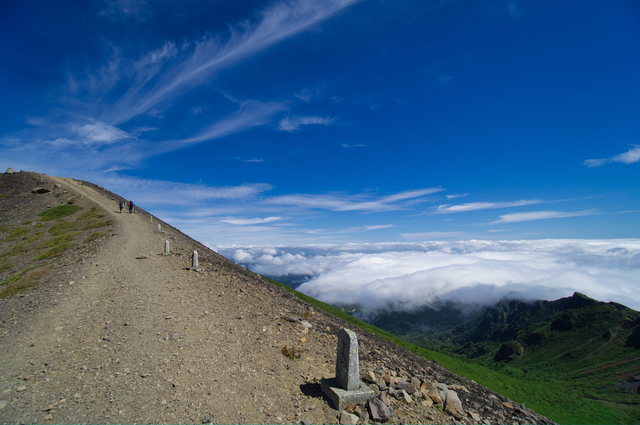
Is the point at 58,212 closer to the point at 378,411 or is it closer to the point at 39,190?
the point at 39,190

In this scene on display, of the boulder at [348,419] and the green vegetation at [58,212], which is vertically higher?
the green vegetation at [58,212]

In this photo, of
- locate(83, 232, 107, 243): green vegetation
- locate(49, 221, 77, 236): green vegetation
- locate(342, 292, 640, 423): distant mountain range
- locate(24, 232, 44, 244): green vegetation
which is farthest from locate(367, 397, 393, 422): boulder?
locate(342, 292, 640, 423): distant mountain range

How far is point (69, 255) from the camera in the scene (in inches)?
837

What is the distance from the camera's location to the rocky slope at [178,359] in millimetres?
6965

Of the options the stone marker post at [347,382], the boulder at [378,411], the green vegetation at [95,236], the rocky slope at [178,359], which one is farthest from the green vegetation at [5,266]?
the boulder at [378,411]

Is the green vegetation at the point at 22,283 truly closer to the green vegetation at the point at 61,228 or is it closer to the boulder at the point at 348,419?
the green vegetation at the point at 61,228

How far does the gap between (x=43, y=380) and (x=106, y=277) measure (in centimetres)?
1048

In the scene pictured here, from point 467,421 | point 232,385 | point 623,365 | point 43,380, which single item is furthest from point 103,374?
point 623,365

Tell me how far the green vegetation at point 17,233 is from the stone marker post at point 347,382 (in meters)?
43.9

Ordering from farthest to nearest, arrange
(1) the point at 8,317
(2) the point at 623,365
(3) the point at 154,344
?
(2) the point at 623,365 < (1) the point at 8,317 < (3) the point at 154,344

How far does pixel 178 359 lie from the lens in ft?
29.5

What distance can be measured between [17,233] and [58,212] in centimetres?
864

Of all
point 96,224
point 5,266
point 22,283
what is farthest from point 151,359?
point 96,224

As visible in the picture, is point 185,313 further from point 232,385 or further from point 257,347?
point 232,385
